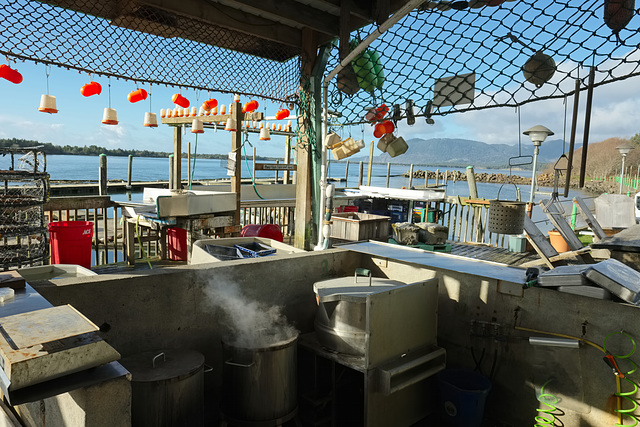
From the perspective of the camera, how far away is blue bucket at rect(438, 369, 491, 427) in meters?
3.30

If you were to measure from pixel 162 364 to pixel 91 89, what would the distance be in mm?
5551

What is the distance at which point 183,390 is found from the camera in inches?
105

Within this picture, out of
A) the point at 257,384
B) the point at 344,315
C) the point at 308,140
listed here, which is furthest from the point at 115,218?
the point at 344,315

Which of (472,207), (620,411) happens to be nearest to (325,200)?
(620,411)

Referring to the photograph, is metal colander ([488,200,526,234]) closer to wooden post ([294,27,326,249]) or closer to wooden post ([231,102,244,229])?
wooden post ([294,27,326,249])

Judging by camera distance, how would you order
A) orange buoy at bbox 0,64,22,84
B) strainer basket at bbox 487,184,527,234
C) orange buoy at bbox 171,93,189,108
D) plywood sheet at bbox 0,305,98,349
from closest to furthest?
1. plywood sheet at bbox 0,305,98,349
2. orange buoy at bbox 0,64,22,84
3. strainer basket at bbox 487,184,527,234
4. orange buoy at bbox 171,93,189,108

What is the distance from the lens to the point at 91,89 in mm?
6566

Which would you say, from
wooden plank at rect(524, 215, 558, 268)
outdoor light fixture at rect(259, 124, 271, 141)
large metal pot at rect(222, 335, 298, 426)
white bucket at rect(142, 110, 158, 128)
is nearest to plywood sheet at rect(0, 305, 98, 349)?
large metal pot at rect(222, 335, 298, 426)

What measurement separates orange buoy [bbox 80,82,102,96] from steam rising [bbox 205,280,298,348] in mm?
4779

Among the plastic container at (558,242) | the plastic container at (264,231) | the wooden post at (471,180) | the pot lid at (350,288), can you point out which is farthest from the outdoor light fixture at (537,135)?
the pot lid at (350,288)

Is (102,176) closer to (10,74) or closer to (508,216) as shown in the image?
(10,74)

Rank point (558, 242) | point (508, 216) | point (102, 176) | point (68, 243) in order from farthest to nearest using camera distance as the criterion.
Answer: point (102, 176) < point (558, 242) < point (68, 243) < point (508, 216)

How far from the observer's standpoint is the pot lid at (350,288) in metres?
Result: 3.12

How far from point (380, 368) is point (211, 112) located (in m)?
8.74
